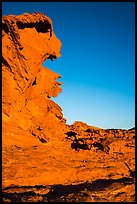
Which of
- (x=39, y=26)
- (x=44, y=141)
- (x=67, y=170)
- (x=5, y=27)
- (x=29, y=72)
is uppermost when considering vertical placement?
(x=39, y=26)

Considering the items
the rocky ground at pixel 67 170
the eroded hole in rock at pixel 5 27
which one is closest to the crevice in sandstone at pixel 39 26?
the eroded hole in rock at pixel 5 27

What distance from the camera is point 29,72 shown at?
89.7ft

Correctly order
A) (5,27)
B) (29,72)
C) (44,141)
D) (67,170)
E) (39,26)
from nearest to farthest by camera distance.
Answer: (67,170) < (5,27) < (44,141) < (29,72) < (39,26)

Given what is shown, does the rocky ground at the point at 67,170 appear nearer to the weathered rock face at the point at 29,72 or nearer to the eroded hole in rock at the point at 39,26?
the weathered rock face at the point at 29,72

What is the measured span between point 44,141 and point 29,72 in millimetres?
7306

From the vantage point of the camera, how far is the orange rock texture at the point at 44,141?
1497 centimetres

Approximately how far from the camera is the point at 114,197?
13367 millimetres

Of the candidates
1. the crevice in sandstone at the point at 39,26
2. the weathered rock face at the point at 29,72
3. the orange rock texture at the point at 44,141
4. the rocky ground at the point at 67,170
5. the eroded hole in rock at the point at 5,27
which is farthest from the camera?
the crevice in sandstone at the point at 39,26

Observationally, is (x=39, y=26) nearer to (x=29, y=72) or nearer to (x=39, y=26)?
(x=39, y=26)

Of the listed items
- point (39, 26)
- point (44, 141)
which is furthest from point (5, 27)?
point (44, 141)

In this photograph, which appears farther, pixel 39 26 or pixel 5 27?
pixel 39 26

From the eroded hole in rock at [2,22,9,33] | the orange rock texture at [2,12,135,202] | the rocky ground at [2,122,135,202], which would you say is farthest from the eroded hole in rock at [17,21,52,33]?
the rocky ground at [2,122,135,202]

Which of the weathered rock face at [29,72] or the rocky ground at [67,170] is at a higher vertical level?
the weathered rock face at [29,72]

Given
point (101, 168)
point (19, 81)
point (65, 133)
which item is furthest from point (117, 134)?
point (19, 81)
